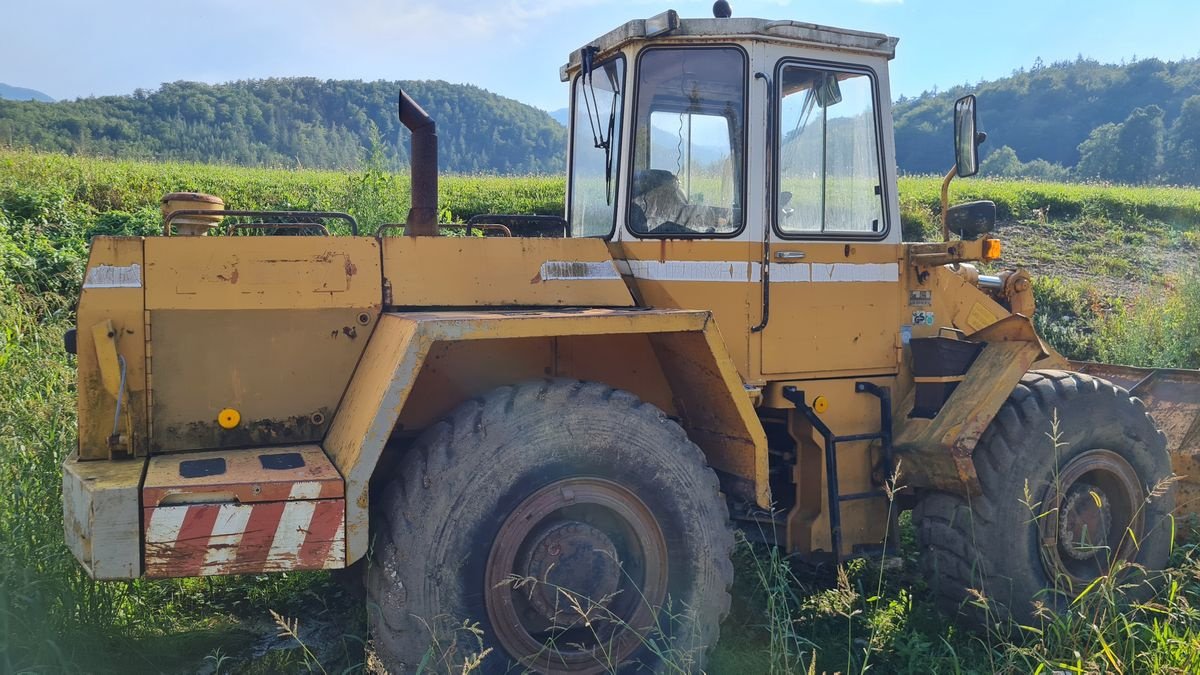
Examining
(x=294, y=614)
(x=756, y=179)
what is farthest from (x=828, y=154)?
(x=294, y=614)

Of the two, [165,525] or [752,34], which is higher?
[752,34]

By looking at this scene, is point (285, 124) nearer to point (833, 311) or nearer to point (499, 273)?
point (499, 273)

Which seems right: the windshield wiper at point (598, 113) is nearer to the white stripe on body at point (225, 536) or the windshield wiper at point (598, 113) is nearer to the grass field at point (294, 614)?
the grass field at point (294, 614)

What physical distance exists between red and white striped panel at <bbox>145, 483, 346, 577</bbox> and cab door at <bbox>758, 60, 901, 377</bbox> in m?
2.08

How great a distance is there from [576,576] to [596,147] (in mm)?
2124

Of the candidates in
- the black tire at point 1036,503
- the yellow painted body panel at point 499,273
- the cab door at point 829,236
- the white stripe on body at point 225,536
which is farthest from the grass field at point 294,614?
the yellow painted body panel at point 499,273

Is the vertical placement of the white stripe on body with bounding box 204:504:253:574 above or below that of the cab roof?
below

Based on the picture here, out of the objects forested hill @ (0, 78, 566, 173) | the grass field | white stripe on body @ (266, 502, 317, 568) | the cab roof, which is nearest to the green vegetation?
forested hill @ (0, 78, 566, 173)

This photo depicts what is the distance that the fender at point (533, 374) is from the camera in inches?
110

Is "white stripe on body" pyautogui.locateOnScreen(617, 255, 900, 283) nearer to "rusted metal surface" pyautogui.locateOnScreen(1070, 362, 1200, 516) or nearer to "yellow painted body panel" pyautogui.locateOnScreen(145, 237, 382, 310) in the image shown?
"yellow painted body panel" pyautogui.locateOnScreen(145, 237, 382, 310)

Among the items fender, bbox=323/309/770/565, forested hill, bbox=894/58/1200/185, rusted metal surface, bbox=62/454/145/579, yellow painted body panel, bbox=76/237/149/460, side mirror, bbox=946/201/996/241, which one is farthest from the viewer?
forested hill, bbox=894/58/1200/185

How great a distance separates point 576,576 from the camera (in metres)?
3.14

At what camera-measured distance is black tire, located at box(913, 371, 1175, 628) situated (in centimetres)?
399

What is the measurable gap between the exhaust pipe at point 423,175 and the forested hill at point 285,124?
1748cm
